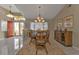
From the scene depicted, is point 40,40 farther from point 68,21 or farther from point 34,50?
point 68,21

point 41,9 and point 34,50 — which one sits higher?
point 41,9

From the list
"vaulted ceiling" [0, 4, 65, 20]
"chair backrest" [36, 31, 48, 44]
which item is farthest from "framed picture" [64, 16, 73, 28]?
"chair backrest" [36, 31, 48, 44]

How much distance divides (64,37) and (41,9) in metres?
0.86

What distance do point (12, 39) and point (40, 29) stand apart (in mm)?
692

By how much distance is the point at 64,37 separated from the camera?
3367 millimetres

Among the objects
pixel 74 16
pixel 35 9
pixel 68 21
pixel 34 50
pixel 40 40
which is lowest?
pixel 34 50

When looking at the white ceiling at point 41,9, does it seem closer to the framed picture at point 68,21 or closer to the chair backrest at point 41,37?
the framed picture at point 68,21

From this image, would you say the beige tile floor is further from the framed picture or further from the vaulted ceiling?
the vaulted ceiling

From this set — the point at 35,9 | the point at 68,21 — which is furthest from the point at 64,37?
the point at 35,9

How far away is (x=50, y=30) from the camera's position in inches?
131

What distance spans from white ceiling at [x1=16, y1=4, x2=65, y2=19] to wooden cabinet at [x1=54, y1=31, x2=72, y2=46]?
0.44 meters

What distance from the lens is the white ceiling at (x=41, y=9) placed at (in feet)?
10.6

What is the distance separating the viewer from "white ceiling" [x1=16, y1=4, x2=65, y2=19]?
3.24 meters
